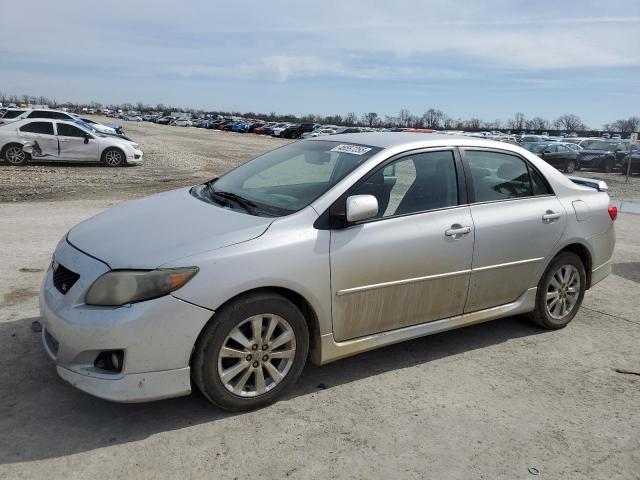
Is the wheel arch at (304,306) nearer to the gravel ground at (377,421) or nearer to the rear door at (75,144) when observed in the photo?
the gravel ground at (377,421)

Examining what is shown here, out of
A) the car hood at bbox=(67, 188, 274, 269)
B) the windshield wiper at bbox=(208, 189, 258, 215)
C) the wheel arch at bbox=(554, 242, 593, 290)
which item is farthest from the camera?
the wheel arch at bbox=(554, 242, 593, 290)

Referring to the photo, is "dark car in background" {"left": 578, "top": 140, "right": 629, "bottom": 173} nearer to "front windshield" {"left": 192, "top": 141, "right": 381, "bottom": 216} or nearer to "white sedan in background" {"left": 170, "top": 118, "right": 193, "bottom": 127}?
"front windshield" {"left": 192, "top": 141, "right": 381, "bottom": 216}

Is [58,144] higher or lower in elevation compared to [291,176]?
higher

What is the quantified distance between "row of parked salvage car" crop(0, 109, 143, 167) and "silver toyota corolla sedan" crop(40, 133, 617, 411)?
1472 centimetres

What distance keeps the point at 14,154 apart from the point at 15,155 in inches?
1.7

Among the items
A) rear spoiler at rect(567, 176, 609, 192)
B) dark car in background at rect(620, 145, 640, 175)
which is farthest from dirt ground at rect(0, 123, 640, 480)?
dark car in background at rect(620, 145, 640, 175)

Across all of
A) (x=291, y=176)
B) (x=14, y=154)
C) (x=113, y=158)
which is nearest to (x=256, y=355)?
(x=291, y=176)

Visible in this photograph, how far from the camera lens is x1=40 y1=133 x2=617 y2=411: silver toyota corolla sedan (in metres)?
3.03

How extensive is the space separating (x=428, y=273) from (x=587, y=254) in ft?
→ 6.47

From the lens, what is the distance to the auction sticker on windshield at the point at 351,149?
405cm

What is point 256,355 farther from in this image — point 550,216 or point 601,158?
point 601,158

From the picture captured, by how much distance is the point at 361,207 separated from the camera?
11.5 ft

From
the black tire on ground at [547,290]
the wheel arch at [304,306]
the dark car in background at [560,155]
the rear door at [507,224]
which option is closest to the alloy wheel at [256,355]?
the wheel arch at [304,306]

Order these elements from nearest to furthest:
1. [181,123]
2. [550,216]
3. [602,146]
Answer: [550,216], [602,146], [181,123]
